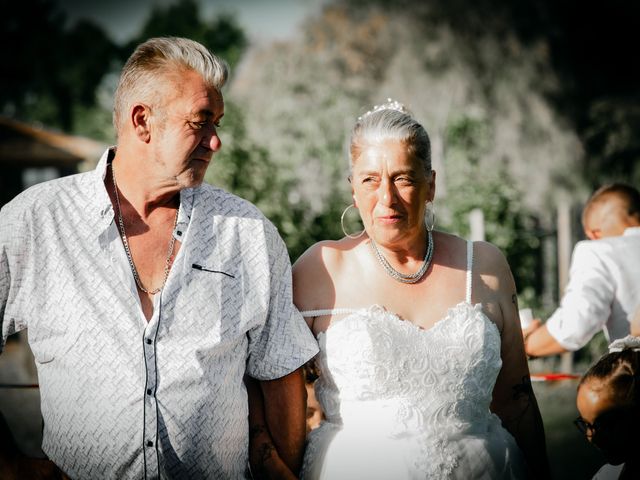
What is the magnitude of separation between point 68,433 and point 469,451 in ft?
5.37

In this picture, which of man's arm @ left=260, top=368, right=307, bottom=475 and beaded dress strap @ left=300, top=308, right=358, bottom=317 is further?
beaded dress strap @ left=300, top=308, right=358, bottom=317

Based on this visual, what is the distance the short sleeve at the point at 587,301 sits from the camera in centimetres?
382

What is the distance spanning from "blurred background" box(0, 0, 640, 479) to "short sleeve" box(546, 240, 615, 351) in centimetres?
184

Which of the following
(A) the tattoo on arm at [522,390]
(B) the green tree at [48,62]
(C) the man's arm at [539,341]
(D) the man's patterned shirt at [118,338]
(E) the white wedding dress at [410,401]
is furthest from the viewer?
(B) the green tree at [48,62]

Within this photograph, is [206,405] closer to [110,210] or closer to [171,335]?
[171,335]

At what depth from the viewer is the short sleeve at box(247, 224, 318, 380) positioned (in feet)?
8.69

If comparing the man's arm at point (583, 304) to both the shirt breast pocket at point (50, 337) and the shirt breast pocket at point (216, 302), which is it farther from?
the shirt breast pocket at point (50, 337)

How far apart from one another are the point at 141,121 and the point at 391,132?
106 centimetres

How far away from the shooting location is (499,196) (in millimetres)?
8172

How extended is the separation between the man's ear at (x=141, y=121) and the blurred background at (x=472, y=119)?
4.32 meters

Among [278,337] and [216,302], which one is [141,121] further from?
[278,337]

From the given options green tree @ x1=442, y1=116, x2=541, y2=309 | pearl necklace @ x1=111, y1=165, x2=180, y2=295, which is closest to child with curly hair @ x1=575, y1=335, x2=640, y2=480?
pearl necklace @ x1=111, y1=165, x2=180, y2=295

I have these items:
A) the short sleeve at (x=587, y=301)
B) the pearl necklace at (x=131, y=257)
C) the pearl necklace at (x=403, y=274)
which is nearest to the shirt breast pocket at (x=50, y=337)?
the pearl necklace at (x=131, y=257)

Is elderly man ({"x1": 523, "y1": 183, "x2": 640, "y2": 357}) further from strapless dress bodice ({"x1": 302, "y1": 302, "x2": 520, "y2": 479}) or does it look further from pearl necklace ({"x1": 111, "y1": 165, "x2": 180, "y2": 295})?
pearl necklace ({"x1": 111, "y1": 165, "x2": 180, "y2": 295})
